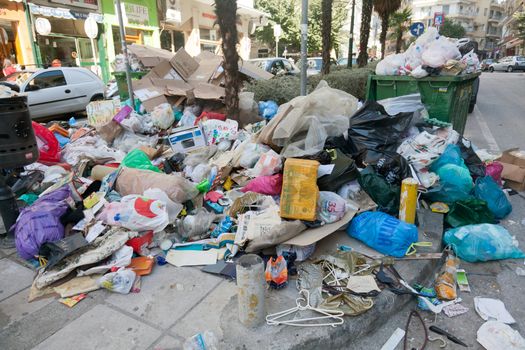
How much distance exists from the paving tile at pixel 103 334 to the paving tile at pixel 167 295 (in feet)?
0.27

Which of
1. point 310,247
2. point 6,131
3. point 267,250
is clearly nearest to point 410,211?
point 310,247

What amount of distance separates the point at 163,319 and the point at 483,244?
2.72 m

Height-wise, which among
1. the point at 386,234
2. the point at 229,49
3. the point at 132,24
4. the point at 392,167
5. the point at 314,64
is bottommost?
the point at 386,234

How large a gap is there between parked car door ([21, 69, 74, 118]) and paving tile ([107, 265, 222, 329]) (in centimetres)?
792

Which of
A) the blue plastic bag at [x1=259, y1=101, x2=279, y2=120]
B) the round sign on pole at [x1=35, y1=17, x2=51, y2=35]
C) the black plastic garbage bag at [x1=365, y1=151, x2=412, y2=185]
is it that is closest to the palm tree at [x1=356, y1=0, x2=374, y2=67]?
the blue plastic bag at [x1=259, y1=101, x2=279, y2=120]

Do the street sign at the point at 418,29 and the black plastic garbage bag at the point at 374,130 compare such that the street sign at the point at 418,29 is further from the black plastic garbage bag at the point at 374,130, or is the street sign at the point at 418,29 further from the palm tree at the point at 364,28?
the black plastic garbage bag at the point at 374,130

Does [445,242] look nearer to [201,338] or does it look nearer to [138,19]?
[201,338]

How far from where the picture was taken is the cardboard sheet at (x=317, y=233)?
286cm

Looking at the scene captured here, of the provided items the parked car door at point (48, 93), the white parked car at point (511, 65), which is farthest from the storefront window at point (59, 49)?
the white parked car at point (511, 65)

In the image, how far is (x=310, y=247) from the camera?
296cm

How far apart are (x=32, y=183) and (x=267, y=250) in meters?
3.04

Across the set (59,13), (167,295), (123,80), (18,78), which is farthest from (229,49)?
(59,13)

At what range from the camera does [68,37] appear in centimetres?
1544

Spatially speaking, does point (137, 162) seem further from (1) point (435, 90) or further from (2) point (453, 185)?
(1) point (435, 90)
